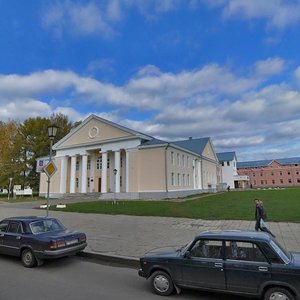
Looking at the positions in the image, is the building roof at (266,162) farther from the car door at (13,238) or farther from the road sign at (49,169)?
the car door at (13,238)

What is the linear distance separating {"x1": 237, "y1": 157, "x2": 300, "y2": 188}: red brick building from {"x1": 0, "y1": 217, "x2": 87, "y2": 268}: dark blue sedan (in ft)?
355

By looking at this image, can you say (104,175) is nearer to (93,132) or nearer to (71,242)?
(93,132)

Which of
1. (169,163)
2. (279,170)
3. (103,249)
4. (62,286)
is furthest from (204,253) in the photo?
(279,170)

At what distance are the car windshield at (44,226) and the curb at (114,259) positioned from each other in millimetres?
1190

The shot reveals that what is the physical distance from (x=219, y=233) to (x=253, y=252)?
2.54ft

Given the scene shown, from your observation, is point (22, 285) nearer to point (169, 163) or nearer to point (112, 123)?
point (169, 163)

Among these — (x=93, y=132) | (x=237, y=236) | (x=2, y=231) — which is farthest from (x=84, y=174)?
(x=237, y=236)

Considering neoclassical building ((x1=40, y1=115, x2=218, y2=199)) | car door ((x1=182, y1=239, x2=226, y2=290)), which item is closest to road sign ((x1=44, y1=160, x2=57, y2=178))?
car door ((x1=182, y1=239, x2=226, y2=290))

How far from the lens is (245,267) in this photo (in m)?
5.37

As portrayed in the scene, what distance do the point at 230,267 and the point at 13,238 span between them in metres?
6.43

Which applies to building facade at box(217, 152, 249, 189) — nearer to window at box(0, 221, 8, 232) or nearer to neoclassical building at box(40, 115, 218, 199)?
neoclassical building at box(40, 115, 218, 199)

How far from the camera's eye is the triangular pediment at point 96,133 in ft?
134

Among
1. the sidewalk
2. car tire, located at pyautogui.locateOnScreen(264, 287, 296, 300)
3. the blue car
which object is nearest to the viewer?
car tire, located at pyautogui.locateOnScreen(264, 287, 296, 300)

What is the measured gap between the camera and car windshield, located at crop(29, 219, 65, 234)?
8.82m
